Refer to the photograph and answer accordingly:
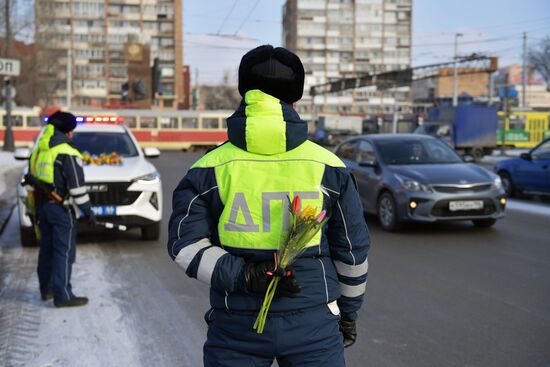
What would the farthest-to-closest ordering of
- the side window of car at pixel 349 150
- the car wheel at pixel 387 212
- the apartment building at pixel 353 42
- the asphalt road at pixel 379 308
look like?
1. the apartment building at pixel 353 42
2. the side window of car at pixel 349 150
3. the car wheel at pixel 387 212
4. the asphalt road at pixel 379 308

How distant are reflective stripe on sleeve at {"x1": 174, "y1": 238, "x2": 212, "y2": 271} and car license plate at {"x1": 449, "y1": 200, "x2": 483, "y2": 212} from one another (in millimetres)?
7671

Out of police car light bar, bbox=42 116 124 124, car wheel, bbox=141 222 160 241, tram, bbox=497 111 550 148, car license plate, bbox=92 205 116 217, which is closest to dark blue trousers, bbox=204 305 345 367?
car license plate, bbox=92 205 116 217

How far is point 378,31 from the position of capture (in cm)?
12288

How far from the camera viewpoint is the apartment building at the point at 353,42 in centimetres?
11856

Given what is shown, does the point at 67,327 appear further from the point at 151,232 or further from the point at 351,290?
the point at 151,232

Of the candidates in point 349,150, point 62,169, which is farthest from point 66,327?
point 349,150

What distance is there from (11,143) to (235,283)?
33415 mm

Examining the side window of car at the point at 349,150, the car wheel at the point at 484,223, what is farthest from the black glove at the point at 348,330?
the side window of car at the point at 349,150

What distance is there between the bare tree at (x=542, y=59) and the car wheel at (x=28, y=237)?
62.1 meters

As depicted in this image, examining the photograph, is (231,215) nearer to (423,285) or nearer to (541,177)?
→ (423,285)

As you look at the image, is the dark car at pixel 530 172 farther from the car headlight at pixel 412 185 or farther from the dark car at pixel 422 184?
the car headlight at pixel 412 185

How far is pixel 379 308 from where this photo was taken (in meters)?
5.78

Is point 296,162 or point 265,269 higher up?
point 296,162

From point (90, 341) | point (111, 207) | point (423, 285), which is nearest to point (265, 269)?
point (90, 341)
